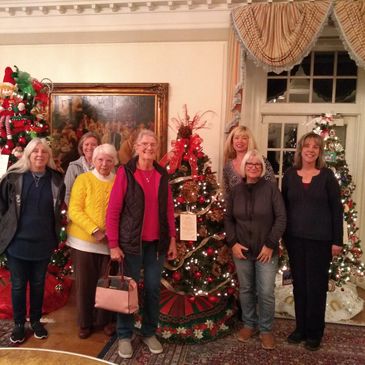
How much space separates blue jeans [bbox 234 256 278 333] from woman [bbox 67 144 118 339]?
1036 millimetres

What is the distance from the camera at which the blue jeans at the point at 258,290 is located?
2.51 metres

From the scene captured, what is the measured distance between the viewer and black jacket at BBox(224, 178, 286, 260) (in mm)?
2461

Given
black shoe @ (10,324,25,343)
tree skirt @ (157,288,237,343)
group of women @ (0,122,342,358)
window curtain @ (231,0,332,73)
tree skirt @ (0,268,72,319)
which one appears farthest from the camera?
window curtain @ (231,0,332,73)

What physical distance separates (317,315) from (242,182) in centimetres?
110

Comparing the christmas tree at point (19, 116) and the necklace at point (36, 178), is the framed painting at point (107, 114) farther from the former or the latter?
the necklace at point (36, 178)

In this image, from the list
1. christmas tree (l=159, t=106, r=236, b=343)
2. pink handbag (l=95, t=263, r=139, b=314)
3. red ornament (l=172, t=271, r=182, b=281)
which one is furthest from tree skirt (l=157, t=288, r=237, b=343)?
pink handbag (l=95, t=263, r=139, b=314)

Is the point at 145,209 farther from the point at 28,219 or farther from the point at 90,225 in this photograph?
the point at 28,219

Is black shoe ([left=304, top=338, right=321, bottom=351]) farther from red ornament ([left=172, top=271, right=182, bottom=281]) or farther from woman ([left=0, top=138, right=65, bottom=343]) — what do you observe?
woman ([left=0, top=138, right=65, bottom=343])

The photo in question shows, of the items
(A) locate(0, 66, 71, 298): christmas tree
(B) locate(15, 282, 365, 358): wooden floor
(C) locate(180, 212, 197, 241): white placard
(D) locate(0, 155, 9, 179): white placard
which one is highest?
(A) locate(0, 66, 71, 298): christmas tree

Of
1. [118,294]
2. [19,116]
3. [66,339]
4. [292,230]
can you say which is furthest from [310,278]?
[19,116]

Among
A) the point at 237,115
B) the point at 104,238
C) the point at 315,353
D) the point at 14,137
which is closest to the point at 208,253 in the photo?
the point at 104,238

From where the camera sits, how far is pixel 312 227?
2469mm

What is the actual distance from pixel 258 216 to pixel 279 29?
1914 millimetres

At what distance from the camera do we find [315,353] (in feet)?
8.52
